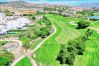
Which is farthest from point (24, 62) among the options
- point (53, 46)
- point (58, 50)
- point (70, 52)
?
point (53, 46)

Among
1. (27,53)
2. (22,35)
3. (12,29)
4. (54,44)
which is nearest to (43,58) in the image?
(27,53)

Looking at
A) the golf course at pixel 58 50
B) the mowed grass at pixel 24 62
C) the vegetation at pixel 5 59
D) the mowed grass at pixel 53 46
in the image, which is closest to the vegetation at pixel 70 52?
the golf course at pixel 58 50

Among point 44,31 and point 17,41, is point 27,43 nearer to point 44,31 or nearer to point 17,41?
point 17,41

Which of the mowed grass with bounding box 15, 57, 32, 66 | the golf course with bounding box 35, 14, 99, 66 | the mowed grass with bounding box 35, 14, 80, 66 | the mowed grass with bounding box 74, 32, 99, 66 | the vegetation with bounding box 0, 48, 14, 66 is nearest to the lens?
the vegetation with bounding box 0, 48, 14, 66

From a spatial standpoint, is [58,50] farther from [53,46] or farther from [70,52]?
[70,52]

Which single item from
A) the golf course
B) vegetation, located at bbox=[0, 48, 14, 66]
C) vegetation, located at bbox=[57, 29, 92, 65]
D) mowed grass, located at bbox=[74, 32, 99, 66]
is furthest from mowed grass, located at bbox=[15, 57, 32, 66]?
mowed grass, located at bbox=[74, 32, 99, 66]

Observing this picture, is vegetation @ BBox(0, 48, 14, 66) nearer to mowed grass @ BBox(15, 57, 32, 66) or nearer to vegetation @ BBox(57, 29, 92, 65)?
mowed grass @ BBox(15, 57, 32, 66)

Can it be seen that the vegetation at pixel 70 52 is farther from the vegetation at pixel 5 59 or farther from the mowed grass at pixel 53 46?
the vegetation at pixel 5 59

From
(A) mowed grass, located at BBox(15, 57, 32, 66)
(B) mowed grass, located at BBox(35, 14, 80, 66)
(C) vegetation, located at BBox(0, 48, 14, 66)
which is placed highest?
(C) vegetation, located at BBox(0, 48, 14, 66)

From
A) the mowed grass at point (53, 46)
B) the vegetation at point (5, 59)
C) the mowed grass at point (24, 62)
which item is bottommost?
the mowed grass at point (53, 46)
